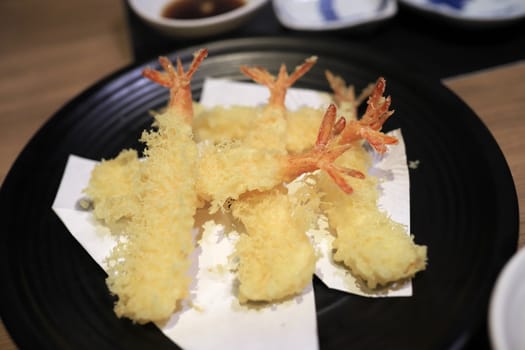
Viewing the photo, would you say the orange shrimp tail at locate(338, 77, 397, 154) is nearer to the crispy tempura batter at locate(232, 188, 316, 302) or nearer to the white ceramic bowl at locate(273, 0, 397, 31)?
the crispy tempura batter at locate(232, 188, 316, 302)

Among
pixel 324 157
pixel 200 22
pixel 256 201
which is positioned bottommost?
pixel 256 201

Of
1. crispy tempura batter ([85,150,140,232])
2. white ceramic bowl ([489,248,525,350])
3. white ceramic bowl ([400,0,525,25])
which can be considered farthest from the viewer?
white ceramic bowl ([400,0,525,25])

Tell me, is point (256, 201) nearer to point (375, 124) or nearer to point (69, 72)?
point (375, 124)

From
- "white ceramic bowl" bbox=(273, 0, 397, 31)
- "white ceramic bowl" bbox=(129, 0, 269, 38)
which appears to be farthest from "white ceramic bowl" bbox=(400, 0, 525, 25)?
"white ceramic bowl" bbox=(129, 0, 269, 38)

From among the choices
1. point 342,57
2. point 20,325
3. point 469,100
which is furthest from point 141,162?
point 469,100

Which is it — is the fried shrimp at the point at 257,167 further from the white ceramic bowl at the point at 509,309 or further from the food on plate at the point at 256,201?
the white ceramic bowl at the point at 509,309

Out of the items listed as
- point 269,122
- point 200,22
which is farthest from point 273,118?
point 200,22
